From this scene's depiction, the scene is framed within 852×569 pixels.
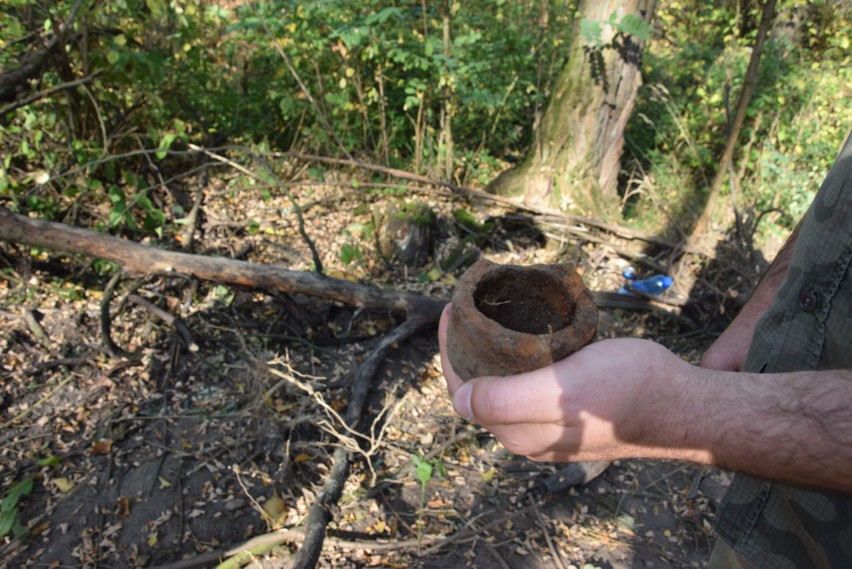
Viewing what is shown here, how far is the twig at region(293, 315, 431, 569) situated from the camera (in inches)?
91.2

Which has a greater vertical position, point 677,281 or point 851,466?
point 851,466

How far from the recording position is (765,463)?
97cm

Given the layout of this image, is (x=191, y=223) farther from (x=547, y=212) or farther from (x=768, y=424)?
(x=768, y=424)

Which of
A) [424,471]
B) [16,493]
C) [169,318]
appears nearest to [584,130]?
[424,471]

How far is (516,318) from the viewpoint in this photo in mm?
1638

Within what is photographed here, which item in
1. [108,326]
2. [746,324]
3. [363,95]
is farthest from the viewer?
[363,95]

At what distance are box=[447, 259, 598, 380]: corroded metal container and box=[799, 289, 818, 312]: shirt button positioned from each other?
43 centimetres

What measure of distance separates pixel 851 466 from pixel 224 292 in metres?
3.51

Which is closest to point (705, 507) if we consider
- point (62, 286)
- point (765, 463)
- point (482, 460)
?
point (482, 460)

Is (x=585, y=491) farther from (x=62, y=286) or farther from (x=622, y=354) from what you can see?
(x=62, y=286)

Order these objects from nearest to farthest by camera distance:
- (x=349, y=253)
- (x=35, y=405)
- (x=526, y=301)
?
(x=526, y=301)
(x=35, y=405)
(x=349, y=253)

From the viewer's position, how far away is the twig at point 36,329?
10.6 feet

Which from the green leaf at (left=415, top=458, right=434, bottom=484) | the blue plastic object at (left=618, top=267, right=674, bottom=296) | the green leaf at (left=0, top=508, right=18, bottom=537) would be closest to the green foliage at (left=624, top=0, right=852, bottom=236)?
the blue plastic object at (left=618, top=267, right=674, bottom=296)

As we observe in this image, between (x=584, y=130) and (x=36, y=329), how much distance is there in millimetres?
4446
